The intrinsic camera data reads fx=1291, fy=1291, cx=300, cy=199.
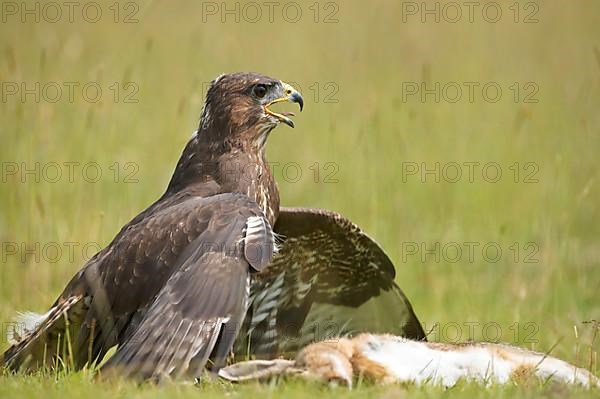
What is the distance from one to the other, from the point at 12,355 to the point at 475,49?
10.2 meters

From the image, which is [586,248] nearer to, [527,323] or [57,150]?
[527,323]

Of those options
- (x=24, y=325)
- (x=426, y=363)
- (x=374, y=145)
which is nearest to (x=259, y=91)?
(x=24, y=325)

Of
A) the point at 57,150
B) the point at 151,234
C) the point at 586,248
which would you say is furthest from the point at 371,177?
the point at 151,234

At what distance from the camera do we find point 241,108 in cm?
729

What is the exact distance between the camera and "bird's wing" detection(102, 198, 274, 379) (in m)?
5.92

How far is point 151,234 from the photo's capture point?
6520mm

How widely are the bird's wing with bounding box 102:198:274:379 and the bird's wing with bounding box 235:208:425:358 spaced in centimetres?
81

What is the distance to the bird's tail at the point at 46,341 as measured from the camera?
6488 mm

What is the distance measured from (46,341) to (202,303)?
38.2 inches
